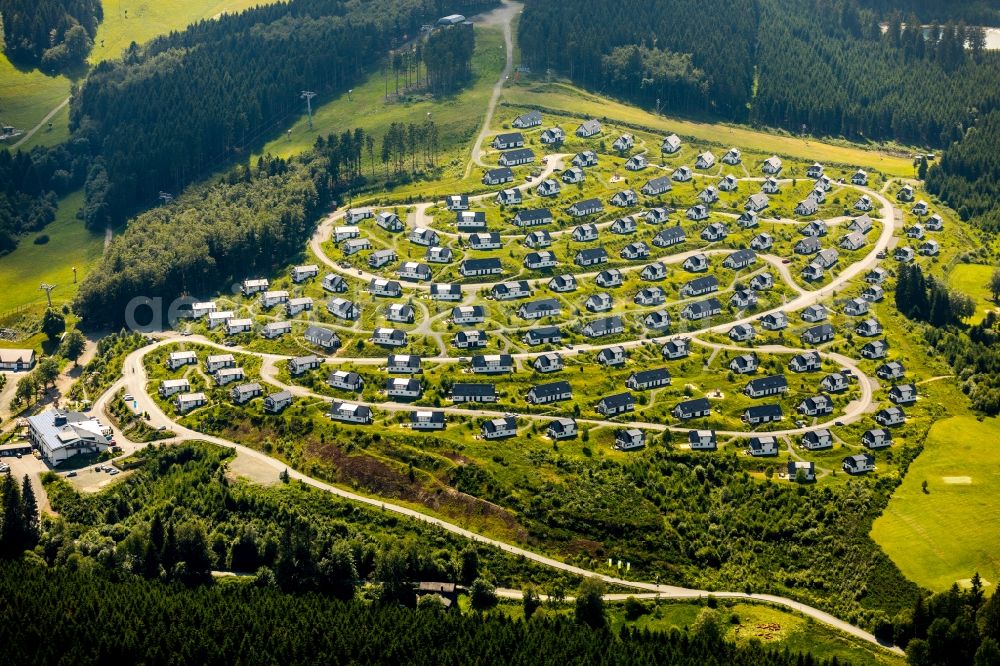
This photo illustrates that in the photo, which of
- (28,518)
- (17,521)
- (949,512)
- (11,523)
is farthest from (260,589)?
(949,512)

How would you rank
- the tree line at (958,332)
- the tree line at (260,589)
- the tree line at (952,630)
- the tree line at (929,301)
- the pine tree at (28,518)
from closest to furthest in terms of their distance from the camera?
the tree line at (260,589)
the tree line at (952,630)
the pine tree at (28,518)
the tree line at (958,332)
the tree line at (929,301)

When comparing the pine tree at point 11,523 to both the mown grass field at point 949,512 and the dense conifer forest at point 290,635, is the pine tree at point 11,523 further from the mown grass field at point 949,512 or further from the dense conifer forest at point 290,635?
the mown grass field at point 949,512

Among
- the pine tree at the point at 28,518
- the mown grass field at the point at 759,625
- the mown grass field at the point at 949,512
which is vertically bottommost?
the mown grass field at the point at 759,625

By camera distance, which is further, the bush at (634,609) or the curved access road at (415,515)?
the curved access road at (415,515)

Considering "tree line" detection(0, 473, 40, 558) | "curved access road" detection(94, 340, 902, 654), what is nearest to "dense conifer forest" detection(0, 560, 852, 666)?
"curved access road" detection(94, 340, 902, 654)

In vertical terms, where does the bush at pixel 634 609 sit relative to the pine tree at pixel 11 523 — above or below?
below

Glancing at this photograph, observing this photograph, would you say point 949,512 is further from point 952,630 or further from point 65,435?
point 65,435

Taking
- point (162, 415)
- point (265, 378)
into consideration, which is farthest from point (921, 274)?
point (162, 415)

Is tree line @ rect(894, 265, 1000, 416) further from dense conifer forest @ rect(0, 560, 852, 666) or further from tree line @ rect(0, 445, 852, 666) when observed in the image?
tree line @ rect(0, 445, 852, 666)

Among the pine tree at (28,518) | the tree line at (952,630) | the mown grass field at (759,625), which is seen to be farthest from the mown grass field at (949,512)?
the pine tree at (28,518)
